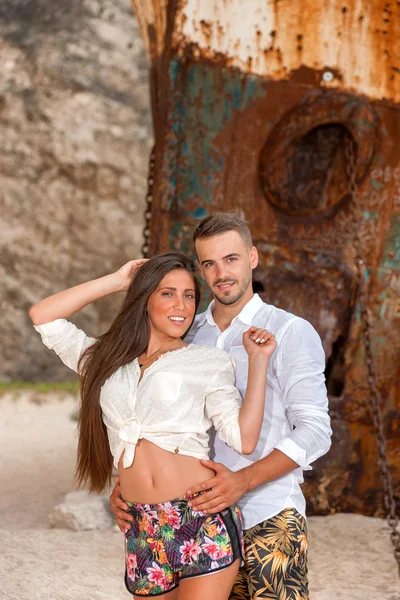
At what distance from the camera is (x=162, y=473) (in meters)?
1.97

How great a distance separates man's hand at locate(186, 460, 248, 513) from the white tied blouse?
7 cm

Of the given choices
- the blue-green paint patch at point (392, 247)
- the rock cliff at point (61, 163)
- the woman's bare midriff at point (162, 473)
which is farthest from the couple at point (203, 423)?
the rock cliff at point (61, 163)

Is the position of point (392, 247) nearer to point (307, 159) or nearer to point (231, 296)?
point (307, 159)

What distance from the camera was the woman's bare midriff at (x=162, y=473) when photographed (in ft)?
6.44

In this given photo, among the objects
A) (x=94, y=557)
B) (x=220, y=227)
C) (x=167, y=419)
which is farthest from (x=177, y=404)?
(x=94, y=557)

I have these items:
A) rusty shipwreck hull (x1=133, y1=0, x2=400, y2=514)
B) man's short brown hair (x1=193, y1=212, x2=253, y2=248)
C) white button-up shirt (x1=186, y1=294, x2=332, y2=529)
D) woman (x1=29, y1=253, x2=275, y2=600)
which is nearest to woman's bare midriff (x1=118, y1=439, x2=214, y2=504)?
woman (x1=29, y1=253, x2=275, y2=600)

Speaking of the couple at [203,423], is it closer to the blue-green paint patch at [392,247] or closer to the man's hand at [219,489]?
the man's hand at [219,489]

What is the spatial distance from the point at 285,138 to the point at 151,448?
2.11 meters

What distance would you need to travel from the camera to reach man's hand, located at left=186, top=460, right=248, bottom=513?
1.93 meters

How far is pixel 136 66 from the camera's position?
→ 10.7 m

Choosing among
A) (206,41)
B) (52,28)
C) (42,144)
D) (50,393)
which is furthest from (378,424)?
(52,28)

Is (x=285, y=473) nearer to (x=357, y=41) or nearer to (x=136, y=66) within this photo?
(x=357, y=41)

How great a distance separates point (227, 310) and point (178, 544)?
0.66m

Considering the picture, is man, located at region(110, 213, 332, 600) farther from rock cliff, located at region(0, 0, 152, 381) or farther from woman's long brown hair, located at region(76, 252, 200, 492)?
rock cliff, located at region(0, 0, 152, 381)
